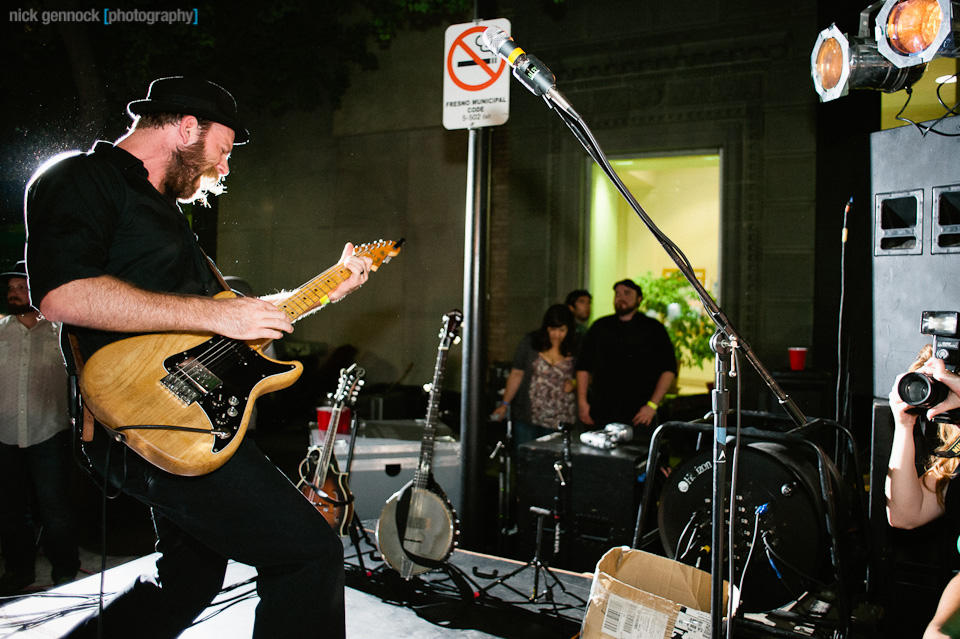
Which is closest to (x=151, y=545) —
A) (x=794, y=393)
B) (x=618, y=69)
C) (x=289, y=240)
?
(x=289, y=240)

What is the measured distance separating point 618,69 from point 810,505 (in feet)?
17.3

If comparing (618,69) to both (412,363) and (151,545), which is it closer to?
(412,363)

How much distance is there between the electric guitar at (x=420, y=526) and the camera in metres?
3.28

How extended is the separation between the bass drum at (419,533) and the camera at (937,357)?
206 centimetres

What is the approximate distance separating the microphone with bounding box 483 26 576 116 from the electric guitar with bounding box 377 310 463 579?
2.11m

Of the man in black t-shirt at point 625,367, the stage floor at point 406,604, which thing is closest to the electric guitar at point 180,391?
the stage floor at point 406,604

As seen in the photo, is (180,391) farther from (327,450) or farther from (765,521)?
(765,521)

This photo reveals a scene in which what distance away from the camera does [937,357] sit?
2.16 metres

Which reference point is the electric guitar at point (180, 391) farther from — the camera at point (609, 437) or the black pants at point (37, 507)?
the camera at point (609, 437)

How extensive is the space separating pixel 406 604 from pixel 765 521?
5.27 ft

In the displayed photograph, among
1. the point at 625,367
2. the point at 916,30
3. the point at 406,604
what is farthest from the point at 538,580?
the point at 916,30

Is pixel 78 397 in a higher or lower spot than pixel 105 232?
lower

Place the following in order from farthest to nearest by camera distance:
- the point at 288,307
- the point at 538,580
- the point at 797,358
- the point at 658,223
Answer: the point at 658,223 < the point at 797,358 < the point at 538,580 < the point at 288,307

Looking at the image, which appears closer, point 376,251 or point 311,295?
point 311,295
